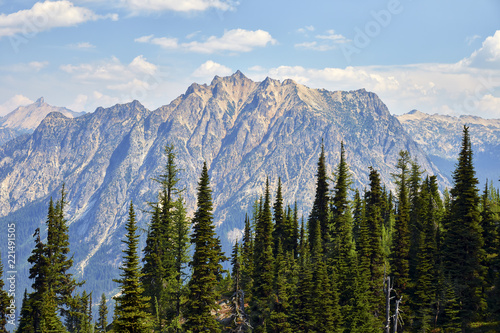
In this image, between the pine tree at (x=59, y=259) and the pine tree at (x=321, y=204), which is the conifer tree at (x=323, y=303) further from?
the pine tree at (x=59, y=259)

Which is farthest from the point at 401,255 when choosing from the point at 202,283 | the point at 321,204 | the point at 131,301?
the point at 131,301

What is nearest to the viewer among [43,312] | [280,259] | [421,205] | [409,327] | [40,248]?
[43,312]

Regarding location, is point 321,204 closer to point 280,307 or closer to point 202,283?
point 280,307

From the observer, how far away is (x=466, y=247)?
63.4m

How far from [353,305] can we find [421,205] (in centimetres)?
3128

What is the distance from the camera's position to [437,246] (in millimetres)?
74000

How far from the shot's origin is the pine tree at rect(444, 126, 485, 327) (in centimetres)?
5956

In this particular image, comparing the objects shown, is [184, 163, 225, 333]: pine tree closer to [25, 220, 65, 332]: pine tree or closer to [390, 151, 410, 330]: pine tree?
[25, 220, 65, 332]: pine tree

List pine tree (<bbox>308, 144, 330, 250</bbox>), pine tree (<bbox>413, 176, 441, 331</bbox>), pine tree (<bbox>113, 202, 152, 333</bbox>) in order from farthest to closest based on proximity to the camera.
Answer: pine tree (<bbox>308, 144, 330, 250</bbox>), pine tree (<bbox>413, 176, 441, 331</bbox>), pine tree (<bbox>113, 202, 152, 333</bbox>)

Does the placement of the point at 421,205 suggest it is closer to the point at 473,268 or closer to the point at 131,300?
the point at 473,268

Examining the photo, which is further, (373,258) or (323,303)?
(373,258)

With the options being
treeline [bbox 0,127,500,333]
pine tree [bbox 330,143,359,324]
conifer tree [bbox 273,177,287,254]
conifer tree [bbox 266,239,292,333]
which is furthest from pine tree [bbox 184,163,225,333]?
conifer tree [bbox 273,177,287,254]

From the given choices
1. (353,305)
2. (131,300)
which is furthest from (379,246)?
(131,300)

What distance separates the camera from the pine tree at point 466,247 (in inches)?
2345
